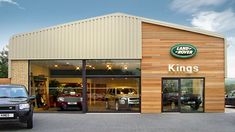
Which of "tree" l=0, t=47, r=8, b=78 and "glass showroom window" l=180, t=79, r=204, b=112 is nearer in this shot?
"glass showroom window" l=180, t=79, r=204, b=112

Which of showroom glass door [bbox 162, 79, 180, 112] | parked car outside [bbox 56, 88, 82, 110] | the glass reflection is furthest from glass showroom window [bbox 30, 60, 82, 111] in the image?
showroom glass door [bbox 162, 79, 180, 112]

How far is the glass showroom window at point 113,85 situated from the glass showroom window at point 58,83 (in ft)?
2.15

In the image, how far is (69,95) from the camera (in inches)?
847

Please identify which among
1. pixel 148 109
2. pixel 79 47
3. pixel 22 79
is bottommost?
pixel 148 109

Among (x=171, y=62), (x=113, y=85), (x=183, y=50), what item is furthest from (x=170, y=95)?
(x=113, y=85)

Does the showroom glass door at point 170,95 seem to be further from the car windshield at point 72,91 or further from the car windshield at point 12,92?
the car windshield at point 12,92

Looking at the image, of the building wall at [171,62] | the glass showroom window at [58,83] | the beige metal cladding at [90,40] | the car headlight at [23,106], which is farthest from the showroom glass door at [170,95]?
the car headlight at [23,106]

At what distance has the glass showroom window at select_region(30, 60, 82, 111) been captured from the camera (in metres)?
21.3

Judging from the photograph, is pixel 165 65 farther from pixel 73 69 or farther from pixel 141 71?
pixel 73 69

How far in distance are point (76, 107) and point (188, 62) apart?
21.5 feet

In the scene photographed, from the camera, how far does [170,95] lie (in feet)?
69.5

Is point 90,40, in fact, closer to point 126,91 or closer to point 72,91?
point 72,91

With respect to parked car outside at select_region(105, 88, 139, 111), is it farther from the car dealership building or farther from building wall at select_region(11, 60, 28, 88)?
building wall at select_region(11, 60, 28, 88)

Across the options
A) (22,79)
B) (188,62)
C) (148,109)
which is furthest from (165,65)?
(22,79)
